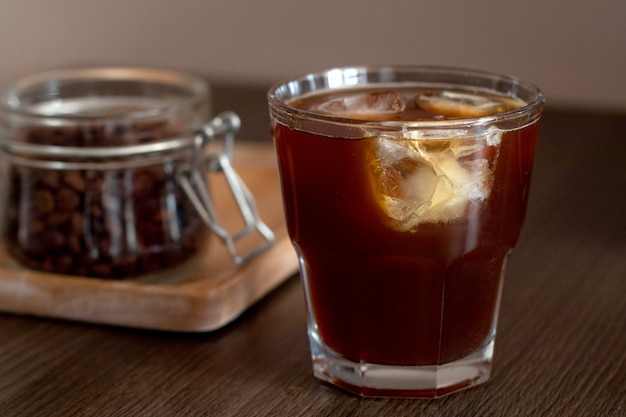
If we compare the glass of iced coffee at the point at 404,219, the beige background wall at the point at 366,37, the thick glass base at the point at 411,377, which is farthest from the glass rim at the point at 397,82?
the beige background wall at the point at 366,37

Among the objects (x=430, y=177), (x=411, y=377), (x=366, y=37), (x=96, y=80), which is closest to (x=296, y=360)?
(x=411, y=377)

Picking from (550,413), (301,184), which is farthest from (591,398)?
(301,184)

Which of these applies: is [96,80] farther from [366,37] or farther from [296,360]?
[366,37]

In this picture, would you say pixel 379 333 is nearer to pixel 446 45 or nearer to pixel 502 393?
pixel 502 393

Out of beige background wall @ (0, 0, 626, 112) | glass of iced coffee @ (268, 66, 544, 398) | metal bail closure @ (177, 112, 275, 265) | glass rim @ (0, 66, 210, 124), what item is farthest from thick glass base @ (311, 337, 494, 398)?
beige background wall @ (0, 0, 626, 112)

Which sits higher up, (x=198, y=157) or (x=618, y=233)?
(x=198, y=157)

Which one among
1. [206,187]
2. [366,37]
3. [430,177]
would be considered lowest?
[366,37]
